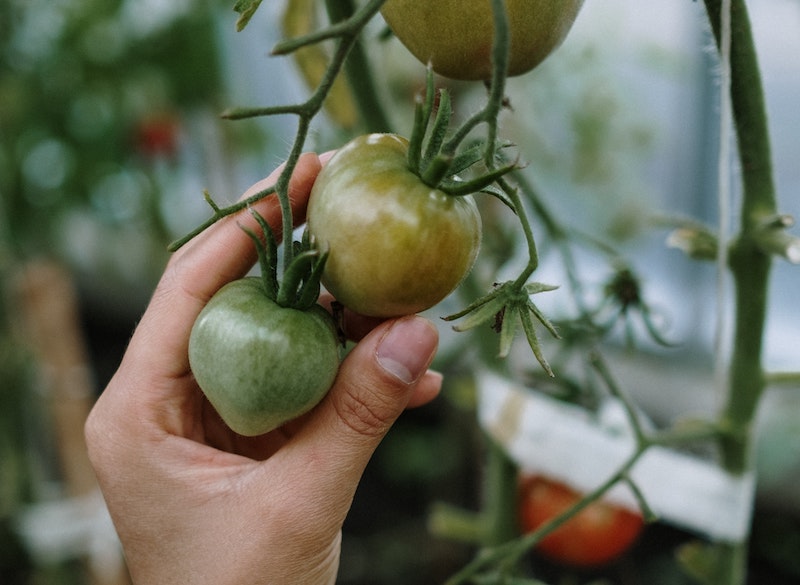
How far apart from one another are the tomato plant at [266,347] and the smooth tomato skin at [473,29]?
0.42 feet

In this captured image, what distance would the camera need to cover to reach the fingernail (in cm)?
45

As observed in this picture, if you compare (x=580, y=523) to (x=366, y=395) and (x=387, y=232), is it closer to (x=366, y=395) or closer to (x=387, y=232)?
(x=366, y=395)

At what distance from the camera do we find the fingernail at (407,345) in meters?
0.45

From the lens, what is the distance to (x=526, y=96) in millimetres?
1648

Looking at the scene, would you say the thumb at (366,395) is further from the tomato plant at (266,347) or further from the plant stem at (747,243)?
the plant stem at (747,243)

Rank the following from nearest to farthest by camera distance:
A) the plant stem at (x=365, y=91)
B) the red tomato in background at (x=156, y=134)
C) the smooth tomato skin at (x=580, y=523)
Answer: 1. the plant stem at (x=365, y=91)
2. the smooth tomato skin at (x=580, y=523)
3. the red tomato in background at (x=156, y=134)

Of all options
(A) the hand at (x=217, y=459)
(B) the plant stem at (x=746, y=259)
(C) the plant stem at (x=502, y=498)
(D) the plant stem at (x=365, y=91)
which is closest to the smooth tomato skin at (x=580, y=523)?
(C) the plant stem at (x=502, y=498)

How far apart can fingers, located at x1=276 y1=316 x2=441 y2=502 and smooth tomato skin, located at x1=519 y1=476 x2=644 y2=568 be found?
318mm

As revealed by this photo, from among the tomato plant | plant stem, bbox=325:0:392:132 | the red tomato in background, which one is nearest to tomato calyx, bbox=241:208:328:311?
the tomato plant

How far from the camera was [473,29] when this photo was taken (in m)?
0.40

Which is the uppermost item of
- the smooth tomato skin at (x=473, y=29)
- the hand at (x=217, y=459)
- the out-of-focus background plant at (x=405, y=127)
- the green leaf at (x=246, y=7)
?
the green leaf at (x=246, y=7)

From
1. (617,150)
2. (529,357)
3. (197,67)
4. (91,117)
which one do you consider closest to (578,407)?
(529,357)

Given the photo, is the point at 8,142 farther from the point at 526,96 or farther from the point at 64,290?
the point at 526,96

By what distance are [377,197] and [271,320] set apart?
0.08 meters
